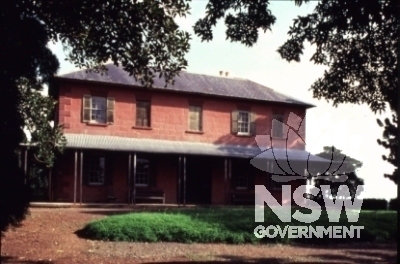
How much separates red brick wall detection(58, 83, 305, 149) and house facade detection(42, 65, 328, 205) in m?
0.05

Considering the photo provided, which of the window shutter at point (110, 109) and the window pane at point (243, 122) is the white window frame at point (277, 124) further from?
the window shutter at point (110, 109)

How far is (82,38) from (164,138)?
52.4ft

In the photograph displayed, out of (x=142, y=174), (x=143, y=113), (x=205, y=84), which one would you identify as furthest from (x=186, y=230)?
(x=205, y=84)

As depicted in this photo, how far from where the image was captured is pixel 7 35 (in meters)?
9.64

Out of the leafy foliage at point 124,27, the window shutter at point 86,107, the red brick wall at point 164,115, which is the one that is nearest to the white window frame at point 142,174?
the red brick wall at point 164,115

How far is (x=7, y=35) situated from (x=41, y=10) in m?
1.35

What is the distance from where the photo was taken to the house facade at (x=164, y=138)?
24.9m

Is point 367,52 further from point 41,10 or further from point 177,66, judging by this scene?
point 41,10

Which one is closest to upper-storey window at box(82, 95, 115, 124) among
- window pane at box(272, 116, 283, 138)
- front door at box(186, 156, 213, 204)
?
front door at box(186, 156, 213, 204)

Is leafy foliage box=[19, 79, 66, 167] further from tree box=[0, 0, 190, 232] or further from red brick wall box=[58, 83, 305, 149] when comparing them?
red brick wall box=[58, 83, 305, 149]

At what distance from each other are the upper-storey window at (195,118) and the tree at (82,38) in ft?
51.3

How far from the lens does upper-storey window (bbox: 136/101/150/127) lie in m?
26.8

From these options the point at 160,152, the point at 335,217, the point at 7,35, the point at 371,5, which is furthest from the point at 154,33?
the point at 160,152

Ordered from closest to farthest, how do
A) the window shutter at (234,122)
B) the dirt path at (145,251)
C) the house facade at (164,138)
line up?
1. the dirt path at (145,251)
2. the house facade at (164,138)
3. the window shutter at (234,122)
